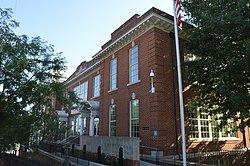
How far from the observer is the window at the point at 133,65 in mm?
17009

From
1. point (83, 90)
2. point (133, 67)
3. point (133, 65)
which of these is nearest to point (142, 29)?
point (133, 65)

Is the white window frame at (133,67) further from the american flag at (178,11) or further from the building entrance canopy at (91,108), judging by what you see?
the american flag at (178,11)

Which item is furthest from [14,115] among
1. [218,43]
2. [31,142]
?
[218,43]

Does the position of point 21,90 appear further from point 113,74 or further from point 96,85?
point 96,85

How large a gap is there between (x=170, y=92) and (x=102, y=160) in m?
6.27

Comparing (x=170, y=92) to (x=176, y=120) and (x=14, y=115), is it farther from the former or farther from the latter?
(x=14, y=115)

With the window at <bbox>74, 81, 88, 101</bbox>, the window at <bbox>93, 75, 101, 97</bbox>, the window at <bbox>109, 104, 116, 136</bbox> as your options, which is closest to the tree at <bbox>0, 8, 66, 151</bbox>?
the window at <bbox>109, 104, 116, 136</bbox>

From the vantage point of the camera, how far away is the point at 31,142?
32.0 ft

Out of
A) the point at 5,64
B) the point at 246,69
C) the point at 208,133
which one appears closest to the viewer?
the point at 5,64

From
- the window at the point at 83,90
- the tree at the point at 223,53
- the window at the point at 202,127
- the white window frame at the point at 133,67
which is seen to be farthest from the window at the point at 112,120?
the window at the point at 83,90

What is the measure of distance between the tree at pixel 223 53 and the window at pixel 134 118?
4514mm

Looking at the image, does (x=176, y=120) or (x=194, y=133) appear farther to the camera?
(x=194, y=133)

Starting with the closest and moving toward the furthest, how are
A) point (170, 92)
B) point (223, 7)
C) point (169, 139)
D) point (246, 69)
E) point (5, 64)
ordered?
point (5, 64), point (246, 69), point (223, 7), point (169, 139), point (170, 92)

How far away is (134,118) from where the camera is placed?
16203mm
